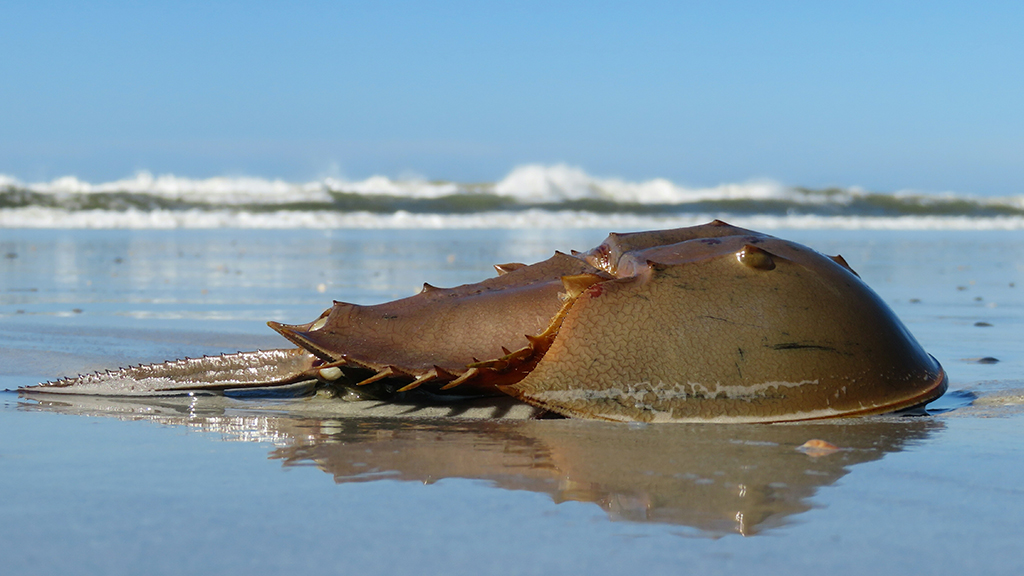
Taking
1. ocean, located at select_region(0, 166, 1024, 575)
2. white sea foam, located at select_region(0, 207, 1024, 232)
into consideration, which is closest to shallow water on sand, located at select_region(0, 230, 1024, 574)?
ocean, located at select_region(0, 166, 1024, 575)

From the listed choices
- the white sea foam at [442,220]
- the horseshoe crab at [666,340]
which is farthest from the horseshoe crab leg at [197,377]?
the white sea foam at [442,220]

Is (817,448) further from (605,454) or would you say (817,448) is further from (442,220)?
(442,220)

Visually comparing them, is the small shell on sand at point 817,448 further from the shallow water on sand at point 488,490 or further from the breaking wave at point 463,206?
the breaking wave at point 463,206

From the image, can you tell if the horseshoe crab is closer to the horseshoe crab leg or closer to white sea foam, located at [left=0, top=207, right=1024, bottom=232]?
the horseshoe crab leg

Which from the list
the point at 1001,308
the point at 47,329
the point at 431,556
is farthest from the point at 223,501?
the point at 1001,308

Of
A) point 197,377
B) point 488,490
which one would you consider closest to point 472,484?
point 488,490

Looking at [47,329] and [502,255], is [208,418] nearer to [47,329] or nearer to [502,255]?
[47,329]
